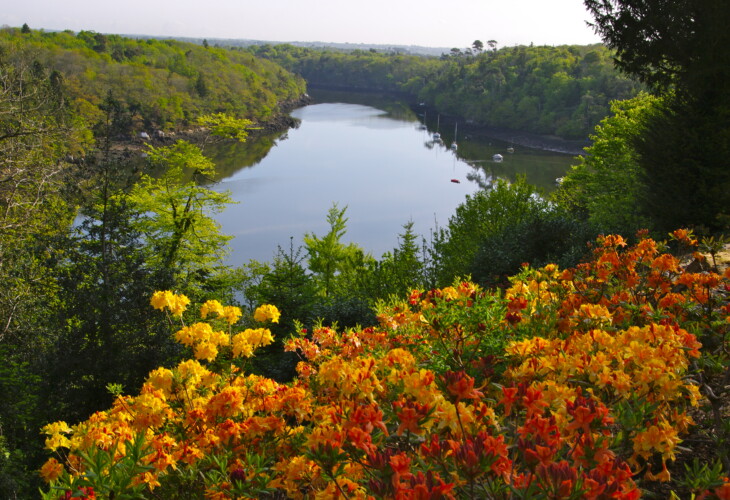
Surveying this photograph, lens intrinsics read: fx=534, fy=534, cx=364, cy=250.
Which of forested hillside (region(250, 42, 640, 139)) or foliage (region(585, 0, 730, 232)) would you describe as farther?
forested hillside (region(250, 42, 640, 139))

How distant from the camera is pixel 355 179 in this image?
42.5 m

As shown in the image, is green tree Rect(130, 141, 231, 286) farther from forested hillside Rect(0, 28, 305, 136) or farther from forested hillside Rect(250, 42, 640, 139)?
forested hillside Rect(250, 42, 640, 139)

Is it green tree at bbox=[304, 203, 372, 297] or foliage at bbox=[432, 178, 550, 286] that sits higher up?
foliage at bbox=[432, 178, 550, 286]

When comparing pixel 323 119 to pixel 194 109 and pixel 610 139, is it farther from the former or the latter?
pixel 610 139

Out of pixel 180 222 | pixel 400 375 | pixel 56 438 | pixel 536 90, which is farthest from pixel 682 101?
pixel 536 90

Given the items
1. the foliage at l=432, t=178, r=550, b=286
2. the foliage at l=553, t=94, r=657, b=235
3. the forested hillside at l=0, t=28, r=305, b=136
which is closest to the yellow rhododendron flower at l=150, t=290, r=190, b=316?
the foliage at l=432, t=178, r=550, b=286

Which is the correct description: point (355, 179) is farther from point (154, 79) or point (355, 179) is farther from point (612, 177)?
point (154, 79)

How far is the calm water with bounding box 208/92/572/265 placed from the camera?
100 ft

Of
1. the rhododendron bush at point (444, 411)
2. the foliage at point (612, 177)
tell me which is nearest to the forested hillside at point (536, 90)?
the foliage at point (612, 177)

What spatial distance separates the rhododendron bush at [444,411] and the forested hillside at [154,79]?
3726cm

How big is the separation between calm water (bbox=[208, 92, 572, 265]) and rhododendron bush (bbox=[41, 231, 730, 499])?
73.5 ft

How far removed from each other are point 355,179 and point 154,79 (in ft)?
108

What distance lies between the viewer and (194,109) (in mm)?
60344

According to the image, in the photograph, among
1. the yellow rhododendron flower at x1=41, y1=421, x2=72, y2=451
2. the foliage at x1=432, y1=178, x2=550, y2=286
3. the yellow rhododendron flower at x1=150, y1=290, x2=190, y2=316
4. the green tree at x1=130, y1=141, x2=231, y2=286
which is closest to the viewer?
the yellow rhododendron flower at x1=41, y1=421, x2=72, y2=451
